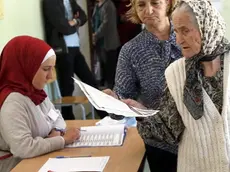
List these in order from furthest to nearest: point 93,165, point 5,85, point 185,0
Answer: point 5,85 → point 93,165 → point 185,0

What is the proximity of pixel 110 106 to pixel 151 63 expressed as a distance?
1.43 feet

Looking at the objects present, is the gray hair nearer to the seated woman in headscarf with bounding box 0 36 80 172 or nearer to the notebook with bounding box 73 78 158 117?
the notebook with bounding box 73 78 158 117

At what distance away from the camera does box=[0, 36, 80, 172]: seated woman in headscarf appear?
193 cm

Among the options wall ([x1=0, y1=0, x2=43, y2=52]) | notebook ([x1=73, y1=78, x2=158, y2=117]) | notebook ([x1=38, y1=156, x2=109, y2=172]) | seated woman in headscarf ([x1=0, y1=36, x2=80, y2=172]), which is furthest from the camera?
wall ([x1=0, y1=0, x2=43, y2=52])

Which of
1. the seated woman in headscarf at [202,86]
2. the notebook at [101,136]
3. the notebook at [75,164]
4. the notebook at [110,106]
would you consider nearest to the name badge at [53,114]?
the notebook at [101,136]

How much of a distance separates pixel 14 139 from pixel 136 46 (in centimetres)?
74

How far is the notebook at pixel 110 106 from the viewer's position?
141 cm

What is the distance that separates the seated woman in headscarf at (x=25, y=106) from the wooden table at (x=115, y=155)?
54mm

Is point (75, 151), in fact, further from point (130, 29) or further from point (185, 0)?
point (130, 29)

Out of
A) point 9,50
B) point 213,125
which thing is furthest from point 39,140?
point 213,125

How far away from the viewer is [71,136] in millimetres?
2080

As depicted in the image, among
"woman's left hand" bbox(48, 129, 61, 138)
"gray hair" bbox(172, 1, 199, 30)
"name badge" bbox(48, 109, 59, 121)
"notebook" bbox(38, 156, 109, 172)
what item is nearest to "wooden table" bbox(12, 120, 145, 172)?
"notebook" bbox(38, 156, 109, 172)

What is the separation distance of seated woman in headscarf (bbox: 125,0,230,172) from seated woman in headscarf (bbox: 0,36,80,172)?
799 millimetres

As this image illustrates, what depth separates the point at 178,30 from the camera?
1364mm
